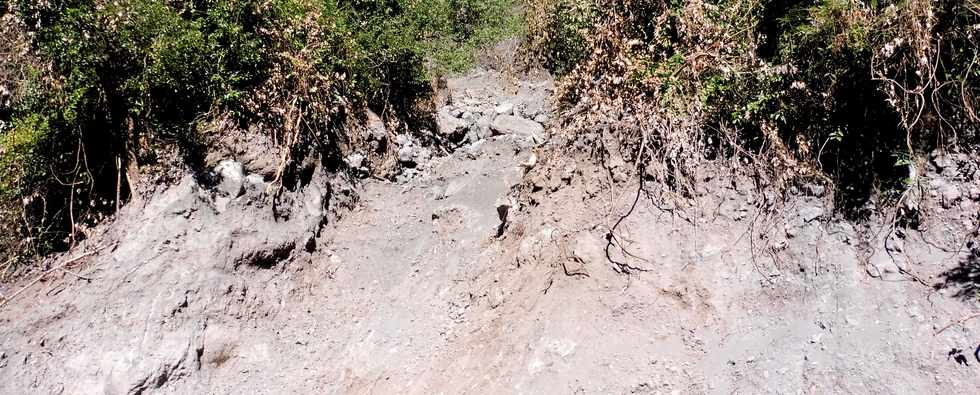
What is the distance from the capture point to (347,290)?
18.3 feet

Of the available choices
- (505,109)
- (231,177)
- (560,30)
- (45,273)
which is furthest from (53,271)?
(560,30)

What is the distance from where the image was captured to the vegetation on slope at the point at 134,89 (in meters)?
5.00

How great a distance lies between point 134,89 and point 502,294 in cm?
388

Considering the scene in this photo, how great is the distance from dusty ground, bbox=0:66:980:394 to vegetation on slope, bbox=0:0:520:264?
18.9 inches

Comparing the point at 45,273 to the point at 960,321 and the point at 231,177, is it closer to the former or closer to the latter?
the point at 231,177

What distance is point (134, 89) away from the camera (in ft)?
17.1

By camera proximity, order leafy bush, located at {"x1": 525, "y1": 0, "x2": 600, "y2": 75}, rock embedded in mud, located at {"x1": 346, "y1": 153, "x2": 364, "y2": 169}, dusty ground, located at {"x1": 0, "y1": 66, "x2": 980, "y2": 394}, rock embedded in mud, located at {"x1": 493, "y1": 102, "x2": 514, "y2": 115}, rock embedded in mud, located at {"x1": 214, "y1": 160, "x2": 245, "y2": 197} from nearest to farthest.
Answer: dusty ground, located at {"x1": 0, "y1": 66, "x2": 980, "y2": 394}, rock embedded in mud, located at {"x1": 214, "y1": 160, "x2": 245, "y2": 197}, leafy bush, located at {"x1": 525, "y1": 0, "x2": 600, "y2": 75}, rock embedded in mud, located at {"x1": 346, "y1": 153, "x2": 364, "y2": 169}, rock embedded in mud, located at {"x1": 493, "y1": 102, "x2": 514, "y2": 115}

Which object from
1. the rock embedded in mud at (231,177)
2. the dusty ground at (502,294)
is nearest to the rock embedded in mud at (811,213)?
the dusty ground at (502,294)

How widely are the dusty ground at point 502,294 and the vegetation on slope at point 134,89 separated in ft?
1.57

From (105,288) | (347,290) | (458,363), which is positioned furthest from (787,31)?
(105,288)

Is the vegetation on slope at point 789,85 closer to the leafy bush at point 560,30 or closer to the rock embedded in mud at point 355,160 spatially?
the leafy bush at point 560,30

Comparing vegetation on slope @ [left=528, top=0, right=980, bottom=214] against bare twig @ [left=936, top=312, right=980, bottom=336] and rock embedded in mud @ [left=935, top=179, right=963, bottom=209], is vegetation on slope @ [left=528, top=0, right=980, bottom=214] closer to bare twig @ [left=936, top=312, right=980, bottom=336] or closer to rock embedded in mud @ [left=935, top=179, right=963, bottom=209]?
rock embedded in mud @ [left=935, top=179, right=963, bottom=209]

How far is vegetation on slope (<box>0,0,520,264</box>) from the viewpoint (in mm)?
5000

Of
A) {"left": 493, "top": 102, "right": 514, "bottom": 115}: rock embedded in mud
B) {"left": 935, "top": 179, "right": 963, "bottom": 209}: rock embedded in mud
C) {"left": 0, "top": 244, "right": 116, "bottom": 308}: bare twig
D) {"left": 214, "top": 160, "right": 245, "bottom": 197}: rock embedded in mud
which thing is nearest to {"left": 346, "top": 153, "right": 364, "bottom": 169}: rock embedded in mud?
{"left": 214, "top": 160, "right": 245, "bottom": 197}: rock embedded in mud
